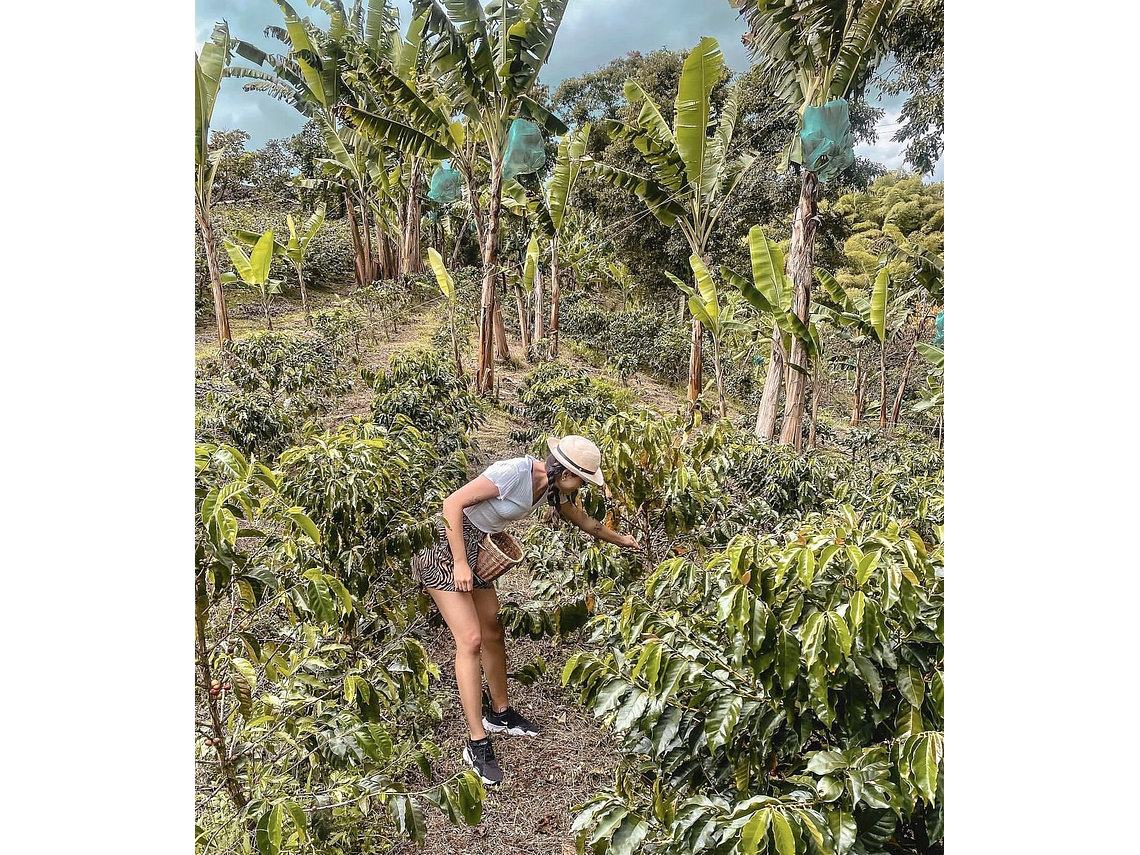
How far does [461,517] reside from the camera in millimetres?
2402

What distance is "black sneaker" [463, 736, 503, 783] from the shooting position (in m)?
2.49

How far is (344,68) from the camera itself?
9.31 metres

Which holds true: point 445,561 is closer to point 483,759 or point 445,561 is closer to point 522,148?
point 483,759

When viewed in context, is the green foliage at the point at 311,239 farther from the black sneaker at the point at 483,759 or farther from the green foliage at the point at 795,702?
the green foliage at the point at 795,702

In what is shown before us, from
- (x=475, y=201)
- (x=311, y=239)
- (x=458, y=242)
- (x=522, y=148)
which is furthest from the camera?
(x=458, y=242)

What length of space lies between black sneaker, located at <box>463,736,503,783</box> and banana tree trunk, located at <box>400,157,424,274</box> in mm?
14606

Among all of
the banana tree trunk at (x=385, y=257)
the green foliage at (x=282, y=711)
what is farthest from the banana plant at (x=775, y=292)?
the banana tree trunk at (x=385, y=257)

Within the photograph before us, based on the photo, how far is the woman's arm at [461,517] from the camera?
7.82 feet

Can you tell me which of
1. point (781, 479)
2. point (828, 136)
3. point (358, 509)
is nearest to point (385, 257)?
point (828, 136)

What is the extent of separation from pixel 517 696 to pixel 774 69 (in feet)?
22.4

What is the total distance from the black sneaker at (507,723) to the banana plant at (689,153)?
171 inches

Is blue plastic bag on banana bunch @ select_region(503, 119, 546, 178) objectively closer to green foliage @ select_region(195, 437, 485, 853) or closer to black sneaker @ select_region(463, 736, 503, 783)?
green foliage @ select_region(195, 437, 485, 853)

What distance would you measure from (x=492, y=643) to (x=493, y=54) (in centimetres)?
648
